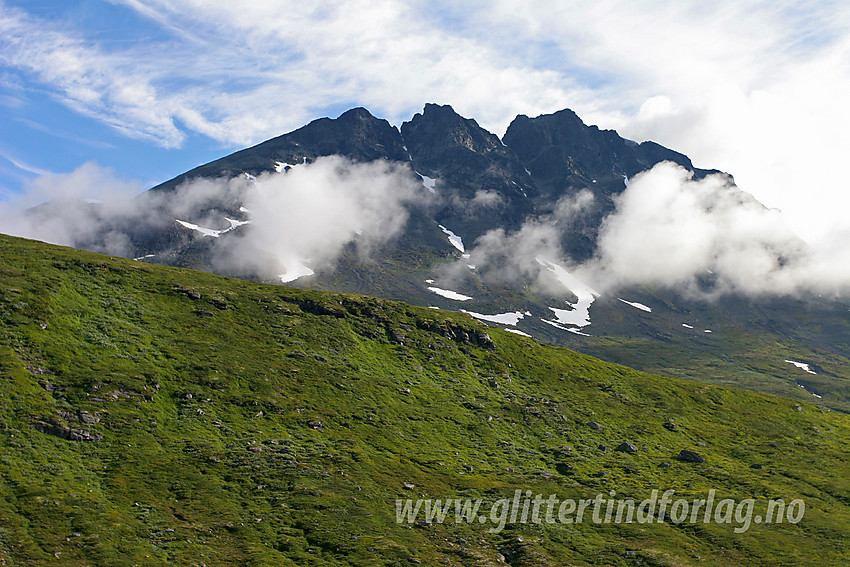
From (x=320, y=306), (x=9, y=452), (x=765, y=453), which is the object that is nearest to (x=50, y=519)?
(x=9, y=452)

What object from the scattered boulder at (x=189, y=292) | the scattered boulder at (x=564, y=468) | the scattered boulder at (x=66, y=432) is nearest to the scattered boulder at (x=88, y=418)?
the scattered boulder at (x=66, y=432)

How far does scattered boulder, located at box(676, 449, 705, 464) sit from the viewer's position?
86.3 m

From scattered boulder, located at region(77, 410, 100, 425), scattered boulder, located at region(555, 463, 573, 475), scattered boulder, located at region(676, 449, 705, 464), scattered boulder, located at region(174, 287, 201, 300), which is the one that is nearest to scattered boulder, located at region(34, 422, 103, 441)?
scattered boulder, located at region(77, 410, 100, 425)

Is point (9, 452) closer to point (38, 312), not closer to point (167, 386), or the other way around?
point (167, 386)

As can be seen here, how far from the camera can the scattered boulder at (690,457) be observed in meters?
86.3

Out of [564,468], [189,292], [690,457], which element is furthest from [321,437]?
[690,457]

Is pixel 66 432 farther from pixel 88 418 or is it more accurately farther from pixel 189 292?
pixel 189 292

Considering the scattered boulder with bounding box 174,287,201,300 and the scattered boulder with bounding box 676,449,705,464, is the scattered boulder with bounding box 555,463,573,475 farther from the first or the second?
the scattered boulder with bounding box 174,287,201,300

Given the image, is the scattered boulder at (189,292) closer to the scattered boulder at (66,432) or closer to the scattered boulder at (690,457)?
the scattered boulder at (66,432)

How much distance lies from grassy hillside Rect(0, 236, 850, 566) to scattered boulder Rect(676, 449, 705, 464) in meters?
1.97

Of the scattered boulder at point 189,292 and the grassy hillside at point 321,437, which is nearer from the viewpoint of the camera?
the grassy hillside at point 321,437

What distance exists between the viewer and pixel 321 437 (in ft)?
222

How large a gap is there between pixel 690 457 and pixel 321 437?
5868 centimetres

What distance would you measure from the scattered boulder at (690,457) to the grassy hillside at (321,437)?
1974 millimetres
